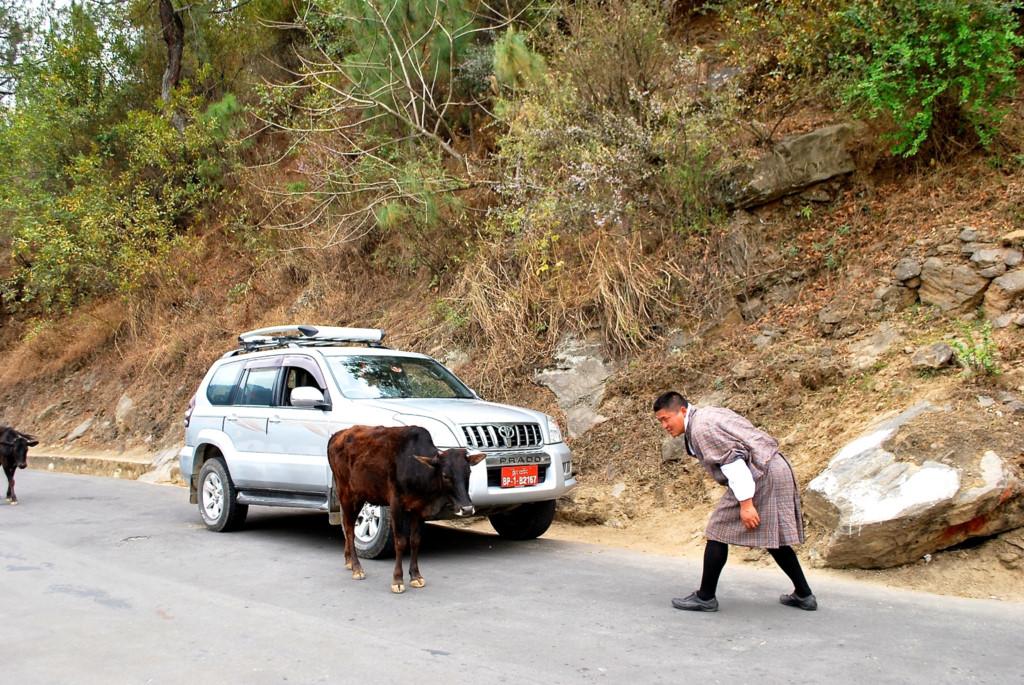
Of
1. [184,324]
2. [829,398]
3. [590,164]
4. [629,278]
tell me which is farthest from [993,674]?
[184,324]

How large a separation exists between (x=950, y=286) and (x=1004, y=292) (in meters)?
0.56

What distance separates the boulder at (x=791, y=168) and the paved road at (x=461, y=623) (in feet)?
18.6

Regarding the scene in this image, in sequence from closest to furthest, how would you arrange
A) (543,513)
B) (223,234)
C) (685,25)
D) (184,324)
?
1. (543,513)
2. (685,25)
3. (184,324)
4. (223,234)

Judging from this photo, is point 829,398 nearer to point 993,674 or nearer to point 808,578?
point 808,578

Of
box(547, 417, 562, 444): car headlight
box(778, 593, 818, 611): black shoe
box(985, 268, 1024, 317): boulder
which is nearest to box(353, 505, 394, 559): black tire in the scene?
box(547, 417, 562, 444): car headlight

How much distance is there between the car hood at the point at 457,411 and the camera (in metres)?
7.83

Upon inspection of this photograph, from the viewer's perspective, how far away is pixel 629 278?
11.7 meters

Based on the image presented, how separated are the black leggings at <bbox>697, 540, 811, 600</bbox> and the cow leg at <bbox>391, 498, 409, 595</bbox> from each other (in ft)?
7.43

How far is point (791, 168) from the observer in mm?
11609

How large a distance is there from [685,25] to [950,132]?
615 cm

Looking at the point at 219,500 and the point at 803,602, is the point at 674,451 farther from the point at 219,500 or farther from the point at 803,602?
the point at 219,500

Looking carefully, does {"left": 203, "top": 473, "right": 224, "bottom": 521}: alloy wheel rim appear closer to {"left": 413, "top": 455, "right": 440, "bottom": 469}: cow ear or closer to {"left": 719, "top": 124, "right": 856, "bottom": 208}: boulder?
{"left": 413, "top": 455, "right": 440, "bottom": 469}: cow ear

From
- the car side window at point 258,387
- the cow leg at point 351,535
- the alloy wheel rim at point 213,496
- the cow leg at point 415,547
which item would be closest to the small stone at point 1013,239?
the cow leg at point 415,547

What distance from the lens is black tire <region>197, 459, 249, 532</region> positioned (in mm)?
9453
